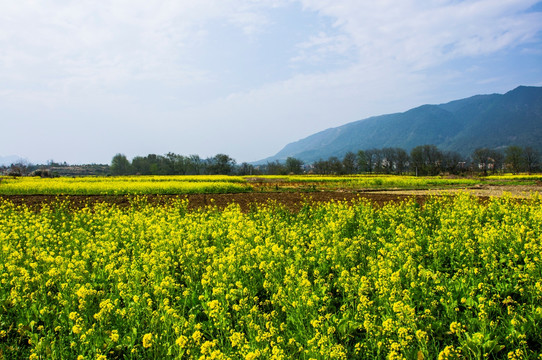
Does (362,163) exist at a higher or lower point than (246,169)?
lower

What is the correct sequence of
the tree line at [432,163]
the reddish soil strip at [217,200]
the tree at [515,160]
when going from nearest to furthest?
the reddish soil strip at [217,200], the tree at [515,160], the tree line at [432,163]

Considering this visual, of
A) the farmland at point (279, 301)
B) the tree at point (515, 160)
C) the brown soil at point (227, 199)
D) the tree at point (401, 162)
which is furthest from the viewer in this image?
the tree at point (401, 162)

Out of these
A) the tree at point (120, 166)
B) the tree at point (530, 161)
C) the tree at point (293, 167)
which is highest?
the tree at point (120, 166)

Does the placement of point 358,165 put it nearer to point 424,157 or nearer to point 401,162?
point 401,162

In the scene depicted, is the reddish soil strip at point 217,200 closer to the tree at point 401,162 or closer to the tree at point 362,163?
→ the tree at point 401,162

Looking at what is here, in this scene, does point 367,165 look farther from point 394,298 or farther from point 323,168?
point 394,298

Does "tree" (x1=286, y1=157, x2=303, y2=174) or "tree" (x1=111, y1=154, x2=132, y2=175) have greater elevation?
"tree" (x1=111, y1=154, x2=132, y2=175)

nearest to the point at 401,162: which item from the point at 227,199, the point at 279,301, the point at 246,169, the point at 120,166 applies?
the point at 246,169

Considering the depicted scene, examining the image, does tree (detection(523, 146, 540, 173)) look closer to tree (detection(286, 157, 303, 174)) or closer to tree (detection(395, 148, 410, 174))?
tree (detection(395, 148, 410, 174))

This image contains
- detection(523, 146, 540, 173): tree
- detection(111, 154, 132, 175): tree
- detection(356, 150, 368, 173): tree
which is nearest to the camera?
detection(523, 146, 540, 173): tree

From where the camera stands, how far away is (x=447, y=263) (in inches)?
Answer: 272

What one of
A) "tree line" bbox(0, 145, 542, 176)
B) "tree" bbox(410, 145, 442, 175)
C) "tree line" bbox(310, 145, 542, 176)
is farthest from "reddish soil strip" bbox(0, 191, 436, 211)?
"tree" bbox(410, 145, 442, 175)

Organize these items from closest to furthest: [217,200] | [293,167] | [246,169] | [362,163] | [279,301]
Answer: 1. [279,301]
2. [217,200]
3. [246,169]
4. [293,167]
5. [362,163]

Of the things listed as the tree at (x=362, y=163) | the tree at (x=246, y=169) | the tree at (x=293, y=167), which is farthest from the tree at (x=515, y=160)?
the tree at (x=246, y=169)
